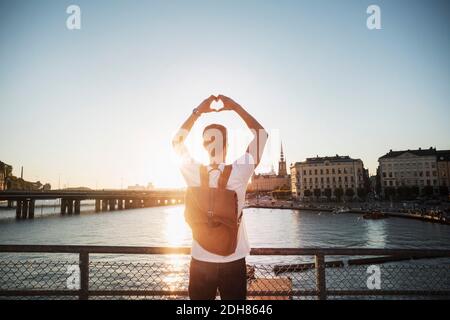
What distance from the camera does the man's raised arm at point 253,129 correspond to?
2.69 metres

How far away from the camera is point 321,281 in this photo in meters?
3.69

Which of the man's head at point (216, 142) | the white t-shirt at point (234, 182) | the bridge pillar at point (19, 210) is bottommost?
the bridge pillar at point (19, 210)

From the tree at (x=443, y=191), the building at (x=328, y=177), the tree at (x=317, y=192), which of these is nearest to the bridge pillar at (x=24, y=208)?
the building at (x=328, y=177)

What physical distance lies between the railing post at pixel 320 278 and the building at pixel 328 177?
12255 cm

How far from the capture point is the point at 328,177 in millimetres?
128250

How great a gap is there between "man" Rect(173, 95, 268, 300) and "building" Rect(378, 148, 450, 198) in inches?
4712

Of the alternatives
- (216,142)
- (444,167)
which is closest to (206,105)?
(216,142)

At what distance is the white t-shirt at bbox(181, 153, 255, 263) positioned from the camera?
8.14 feet

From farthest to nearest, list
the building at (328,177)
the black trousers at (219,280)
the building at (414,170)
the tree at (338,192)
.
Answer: the building at (328,177) < the tree at (338,192) < the building at (414,170) < the black trousers at (219,280)

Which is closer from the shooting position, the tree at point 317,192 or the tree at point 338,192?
the tree at point 338,192

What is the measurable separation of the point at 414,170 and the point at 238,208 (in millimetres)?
131425

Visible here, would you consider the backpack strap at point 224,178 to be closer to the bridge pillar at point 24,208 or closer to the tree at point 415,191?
the bridge pillar at point 24,208

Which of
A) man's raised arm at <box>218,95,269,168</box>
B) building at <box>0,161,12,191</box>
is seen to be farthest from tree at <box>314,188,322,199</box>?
building at <box>0,161,12,191</box>
